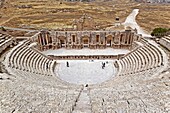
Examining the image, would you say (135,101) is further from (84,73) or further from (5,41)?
(5,41)

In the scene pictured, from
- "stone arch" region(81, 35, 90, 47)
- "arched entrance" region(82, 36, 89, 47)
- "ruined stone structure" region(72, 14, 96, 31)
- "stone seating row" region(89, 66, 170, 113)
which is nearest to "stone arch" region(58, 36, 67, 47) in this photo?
"stone arch" region(81, 35, 90, 47)

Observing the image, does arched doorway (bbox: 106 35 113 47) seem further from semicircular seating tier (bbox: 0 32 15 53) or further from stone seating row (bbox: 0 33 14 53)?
stone seating row (bbox: 0 33 14 53)

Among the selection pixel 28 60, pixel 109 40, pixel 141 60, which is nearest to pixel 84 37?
pixel 109 40

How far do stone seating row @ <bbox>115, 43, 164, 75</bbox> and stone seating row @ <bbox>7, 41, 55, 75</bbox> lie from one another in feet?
37.2

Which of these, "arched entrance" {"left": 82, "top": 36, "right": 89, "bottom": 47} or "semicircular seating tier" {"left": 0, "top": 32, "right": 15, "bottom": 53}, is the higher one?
"semicircular seating tier" {"left": 0, "top": 32, "right": 15, "bottom": 53}

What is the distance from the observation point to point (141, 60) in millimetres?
28984

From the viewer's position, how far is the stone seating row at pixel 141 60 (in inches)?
1043

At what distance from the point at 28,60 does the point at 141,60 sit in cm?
1700

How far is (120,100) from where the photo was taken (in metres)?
14.2

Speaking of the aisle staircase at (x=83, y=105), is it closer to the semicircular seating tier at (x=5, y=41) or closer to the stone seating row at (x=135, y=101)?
the stone seating row at (x=135, y=101)

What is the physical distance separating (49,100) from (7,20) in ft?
173

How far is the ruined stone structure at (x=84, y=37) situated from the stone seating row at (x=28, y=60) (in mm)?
5273

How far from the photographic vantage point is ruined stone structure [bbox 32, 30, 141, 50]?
1486 inches

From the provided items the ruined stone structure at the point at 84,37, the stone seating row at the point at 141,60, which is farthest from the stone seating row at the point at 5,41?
the stone seating row at the point at 141,60
